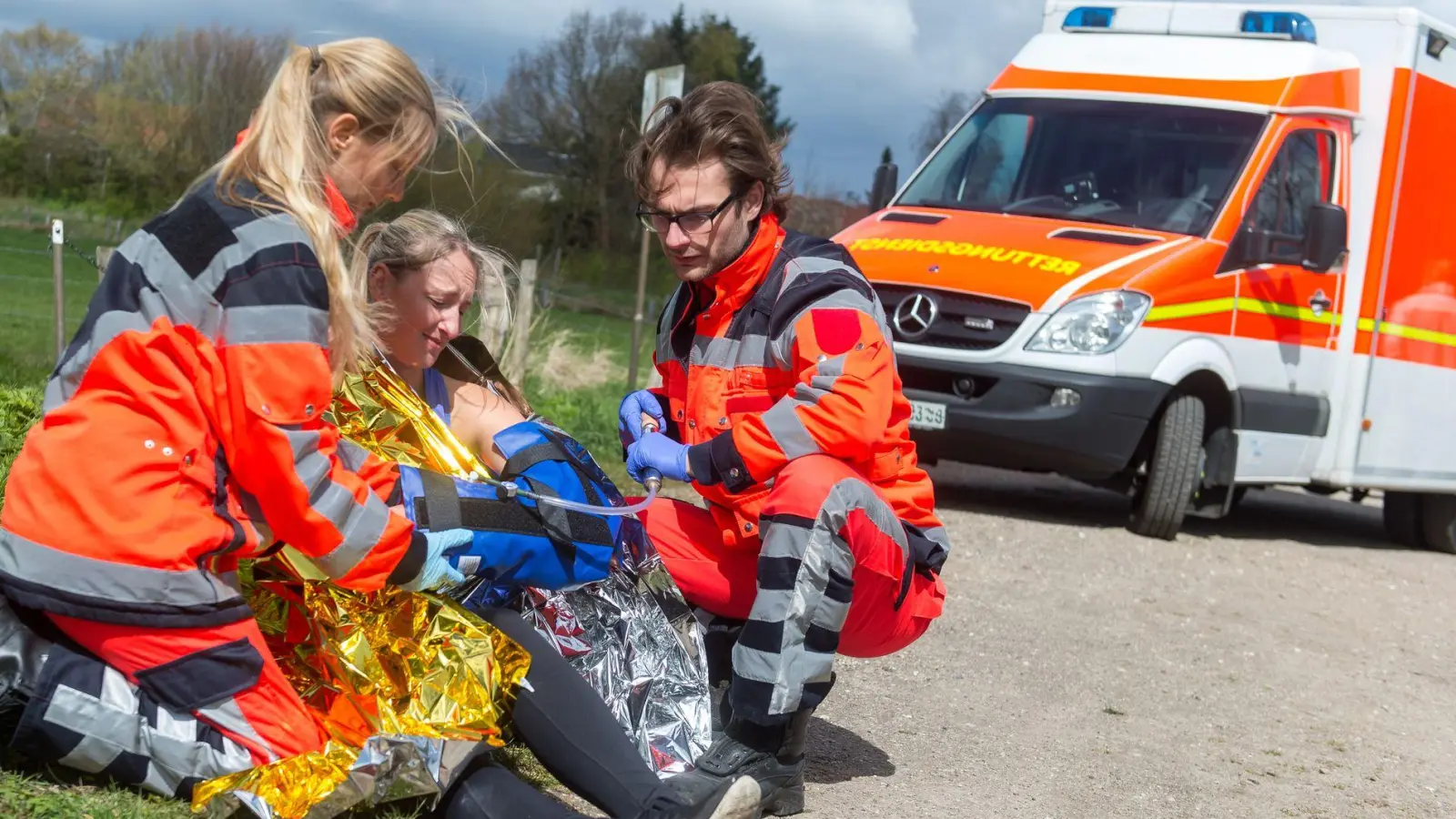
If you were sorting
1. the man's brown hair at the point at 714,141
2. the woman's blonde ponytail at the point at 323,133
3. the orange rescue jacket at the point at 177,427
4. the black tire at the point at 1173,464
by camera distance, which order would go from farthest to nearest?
the black tire at the point at 1173,464 < the man's brown hair at the point at 714,141 < the woman's blonde ponytail at the point at 323,133 < the orange rescue jacket at the point at 177,427

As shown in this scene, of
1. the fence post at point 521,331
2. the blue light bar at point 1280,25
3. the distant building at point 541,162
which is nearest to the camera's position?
the blue light bar at point 1280,25

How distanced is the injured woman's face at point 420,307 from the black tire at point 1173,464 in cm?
571

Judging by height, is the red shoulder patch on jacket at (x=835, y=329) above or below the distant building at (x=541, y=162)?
above

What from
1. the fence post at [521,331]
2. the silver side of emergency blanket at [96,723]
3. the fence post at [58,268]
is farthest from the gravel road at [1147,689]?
the fence post at [58,268]

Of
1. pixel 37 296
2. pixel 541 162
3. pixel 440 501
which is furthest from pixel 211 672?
pixel 541 162

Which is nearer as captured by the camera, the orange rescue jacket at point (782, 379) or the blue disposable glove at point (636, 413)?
the orange rescue jacket at point (782, 379)

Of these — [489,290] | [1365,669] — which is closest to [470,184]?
[489,290]

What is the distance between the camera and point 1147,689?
5.54 metres

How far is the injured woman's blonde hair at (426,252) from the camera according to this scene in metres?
3.62

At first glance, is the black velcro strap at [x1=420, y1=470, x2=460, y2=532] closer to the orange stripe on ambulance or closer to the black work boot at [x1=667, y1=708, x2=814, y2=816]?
the black work boot at [x1=667, y1=708, x2=814, y2=816]

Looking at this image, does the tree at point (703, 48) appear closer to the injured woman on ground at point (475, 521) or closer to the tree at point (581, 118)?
the tree at point (581, 118)

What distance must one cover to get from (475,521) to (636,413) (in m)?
1.08

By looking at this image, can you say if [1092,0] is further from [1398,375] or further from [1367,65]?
[1398,375]

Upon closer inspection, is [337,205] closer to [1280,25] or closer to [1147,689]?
[1147,689]
